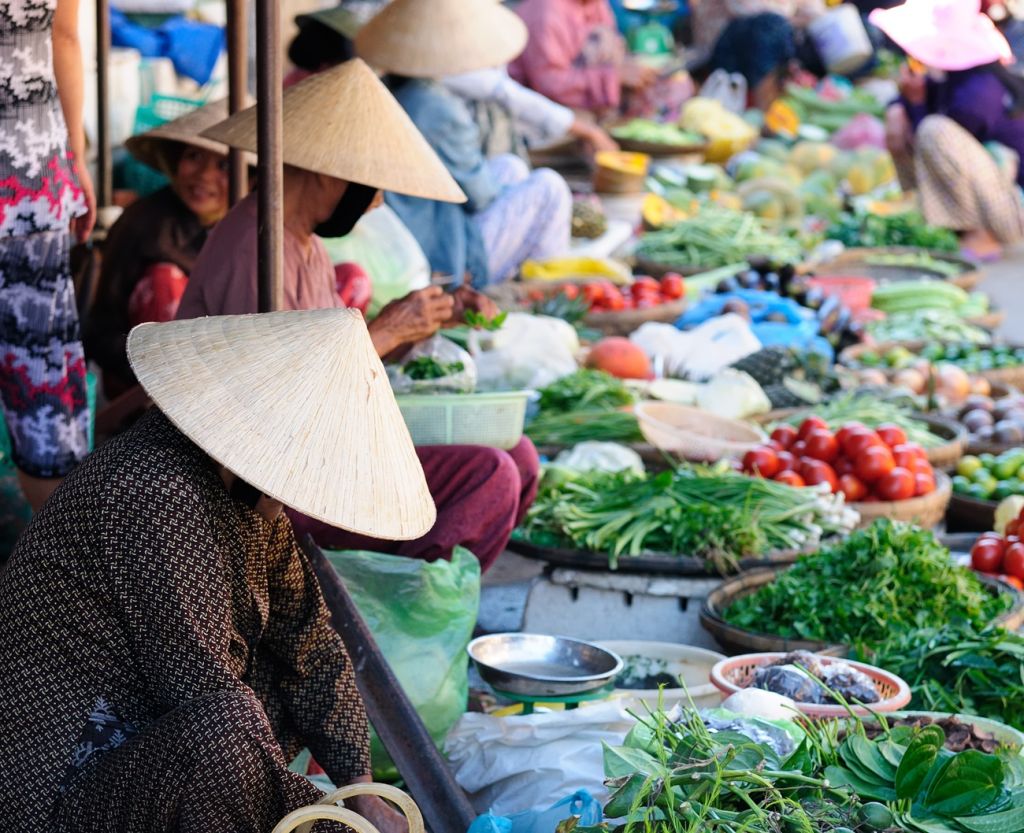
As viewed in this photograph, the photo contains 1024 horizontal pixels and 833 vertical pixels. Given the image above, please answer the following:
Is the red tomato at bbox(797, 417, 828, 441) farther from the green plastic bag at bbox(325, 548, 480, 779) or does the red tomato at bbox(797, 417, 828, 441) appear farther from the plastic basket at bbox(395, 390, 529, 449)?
the green plastic bag at bbox(325, 548, 480, 779)

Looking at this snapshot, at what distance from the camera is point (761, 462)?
4.38m

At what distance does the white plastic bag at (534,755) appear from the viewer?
2650 millimetres

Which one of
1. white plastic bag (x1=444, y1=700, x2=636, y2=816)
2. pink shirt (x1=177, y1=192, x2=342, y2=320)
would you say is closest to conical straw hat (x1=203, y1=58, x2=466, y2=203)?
pink shirt (x1=177, y1=192, x2=342, y2=320)

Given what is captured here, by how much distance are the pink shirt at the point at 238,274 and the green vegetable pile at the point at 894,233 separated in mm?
6863

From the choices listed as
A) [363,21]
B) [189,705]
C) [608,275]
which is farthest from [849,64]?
[189,705]

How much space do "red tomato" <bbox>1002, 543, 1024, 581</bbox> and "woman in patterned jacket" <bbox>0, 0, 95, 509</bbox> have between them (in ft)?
8.08

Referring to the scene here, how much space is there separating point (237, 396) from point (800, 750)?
1.06 metres

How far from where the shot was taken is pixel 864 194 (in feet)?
40.6

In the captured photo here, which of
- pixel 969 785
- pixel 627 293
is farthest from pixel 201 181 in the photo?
pixel 627 293

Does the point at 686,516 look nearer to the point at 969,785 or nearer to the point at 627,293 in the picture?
the point at 969,785

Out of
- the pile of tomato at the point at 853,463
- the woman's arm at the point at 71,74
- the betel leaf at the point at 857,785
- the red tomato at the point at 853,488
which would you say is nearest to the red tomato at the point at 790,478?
the pile of tomato at the point at 853,463

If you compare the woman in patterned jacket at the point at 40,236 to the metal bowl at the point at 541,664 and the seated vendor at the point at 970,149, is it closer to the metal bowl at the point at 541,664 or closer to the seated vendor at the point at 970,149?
the metal bowl at the point at 541,664

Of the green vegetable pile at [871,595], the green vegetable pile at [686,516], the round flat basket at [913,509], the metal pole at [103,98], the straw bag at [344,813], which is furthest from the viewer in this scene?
the round flat basket at [913,509]

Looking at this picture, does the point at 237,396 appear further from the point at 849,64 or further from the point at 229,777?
the point at 849,64
